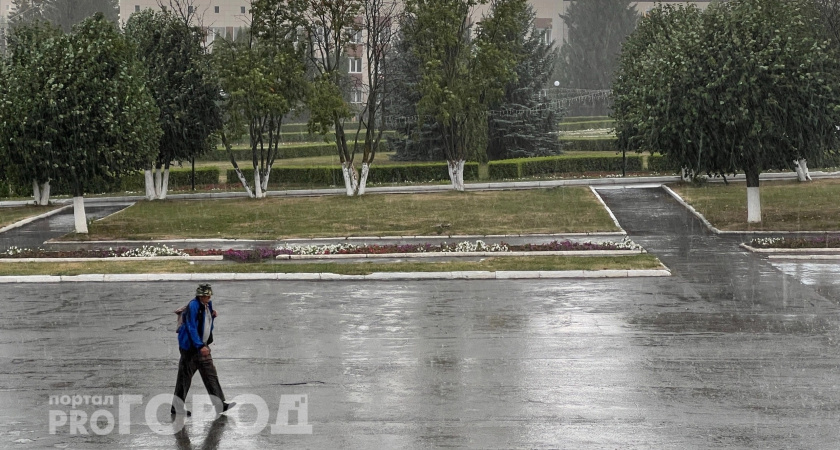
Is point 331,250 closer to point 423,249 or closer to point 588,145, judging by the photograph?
point 423,249

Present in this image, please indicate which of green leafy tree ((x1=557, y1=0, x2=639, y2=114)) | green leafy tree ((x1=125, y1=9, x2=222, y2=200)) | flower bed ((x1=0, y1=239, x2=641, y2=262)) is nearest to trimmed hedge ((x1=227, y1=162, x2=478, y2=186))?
green leafy tree ((x1=125, y1=9, x2=222, y2=200))

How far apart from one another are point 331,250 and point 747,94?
537 inches

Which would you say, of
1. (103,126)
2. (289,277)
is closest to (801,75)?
(289,277)

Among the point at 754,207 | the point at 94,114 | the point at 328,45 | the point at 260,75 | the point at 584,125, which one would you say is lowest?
the point at 754,207

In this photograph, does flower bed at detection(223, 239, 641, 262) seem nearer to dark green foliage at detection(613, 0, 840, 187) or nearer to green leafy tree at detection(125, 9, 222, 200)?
dark green foliage at detection(613, 0, 840, 187)

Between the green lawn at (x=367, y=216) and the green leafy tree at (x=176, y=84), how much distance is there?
8.14 ft

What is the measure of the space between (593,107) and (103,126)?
2795 inches

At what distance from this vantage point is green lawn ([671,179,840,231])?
3186cm

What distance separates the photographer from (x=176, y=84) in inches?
1766

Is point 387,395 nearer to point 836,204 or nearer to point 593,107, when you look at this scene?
point 836,204

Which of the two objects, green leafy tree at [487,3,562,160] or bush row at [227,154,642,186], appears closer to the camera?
bush row at [227,154,642,186]

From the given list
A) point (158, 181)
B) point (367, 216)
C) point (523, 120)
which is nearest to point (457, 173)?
point (367, 216)

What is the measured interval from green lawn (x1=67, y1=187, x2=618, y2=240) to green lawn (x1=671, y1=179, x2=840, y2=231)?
3886 millimetres

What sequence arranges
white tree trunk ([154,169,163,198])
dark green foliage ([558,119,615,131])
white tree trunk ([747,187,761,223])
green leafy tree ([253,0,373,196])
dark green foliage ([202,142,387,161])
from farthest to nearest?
dark green foliage ([558,119,615,131]) → dark green foliage ([202,142,387,161]) → white tree trunk ([154,169,163,198]) → green leafy tree ([253,0,373,196]) → white tree trunk ([747,187,761,223])
